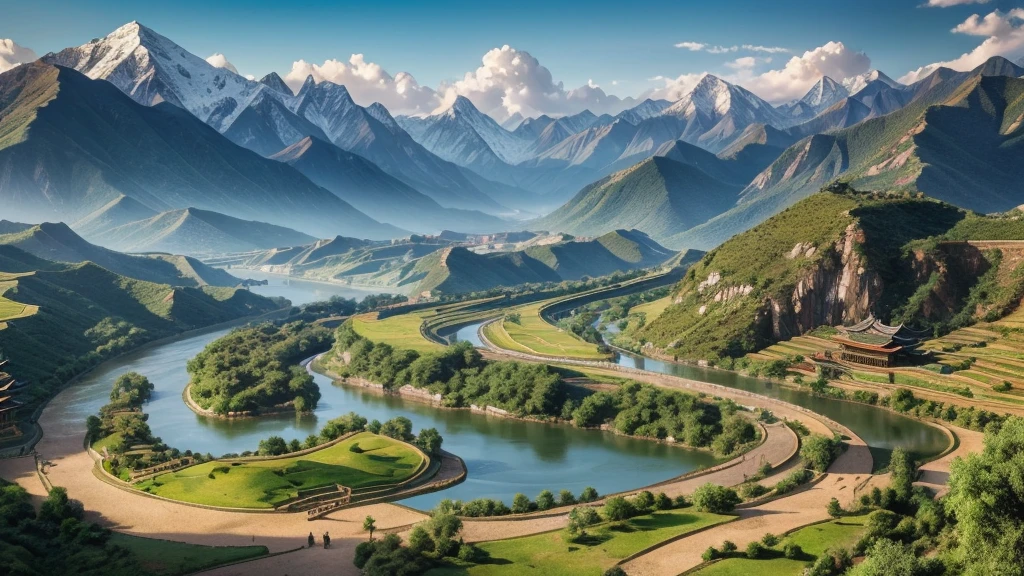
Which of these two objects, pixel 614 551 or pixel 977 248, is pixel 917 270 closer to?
pixel 977 248

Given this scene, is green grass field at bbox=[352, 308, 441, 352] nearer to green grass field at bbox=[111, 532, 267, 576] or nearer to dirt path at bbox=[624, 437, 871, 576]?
dirt path at bbox=[624, 437, 871, 576]

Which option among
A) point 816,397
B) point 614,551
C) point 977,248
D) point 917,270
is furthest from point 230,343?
point 977,248

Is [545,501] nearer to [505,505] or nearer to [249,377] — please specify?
[505,505]

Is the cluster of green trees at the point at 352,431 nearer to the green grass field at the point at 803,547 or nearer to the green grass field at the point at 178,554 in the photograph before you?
the green grass field at the point at 178,554

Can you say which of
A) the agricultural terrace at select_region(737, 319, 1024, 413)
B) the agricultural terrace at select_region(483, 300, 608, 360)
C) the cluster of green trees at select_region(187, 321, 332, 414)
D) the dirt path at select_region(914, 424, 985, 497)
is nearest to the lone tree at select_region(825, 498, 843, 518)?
the dirt path at select_region(914, 424, 985, 497)

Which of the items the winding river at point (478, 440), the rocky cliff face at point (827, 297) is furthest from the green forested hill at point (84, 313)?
the rocky cliff face at point (827, 297)
